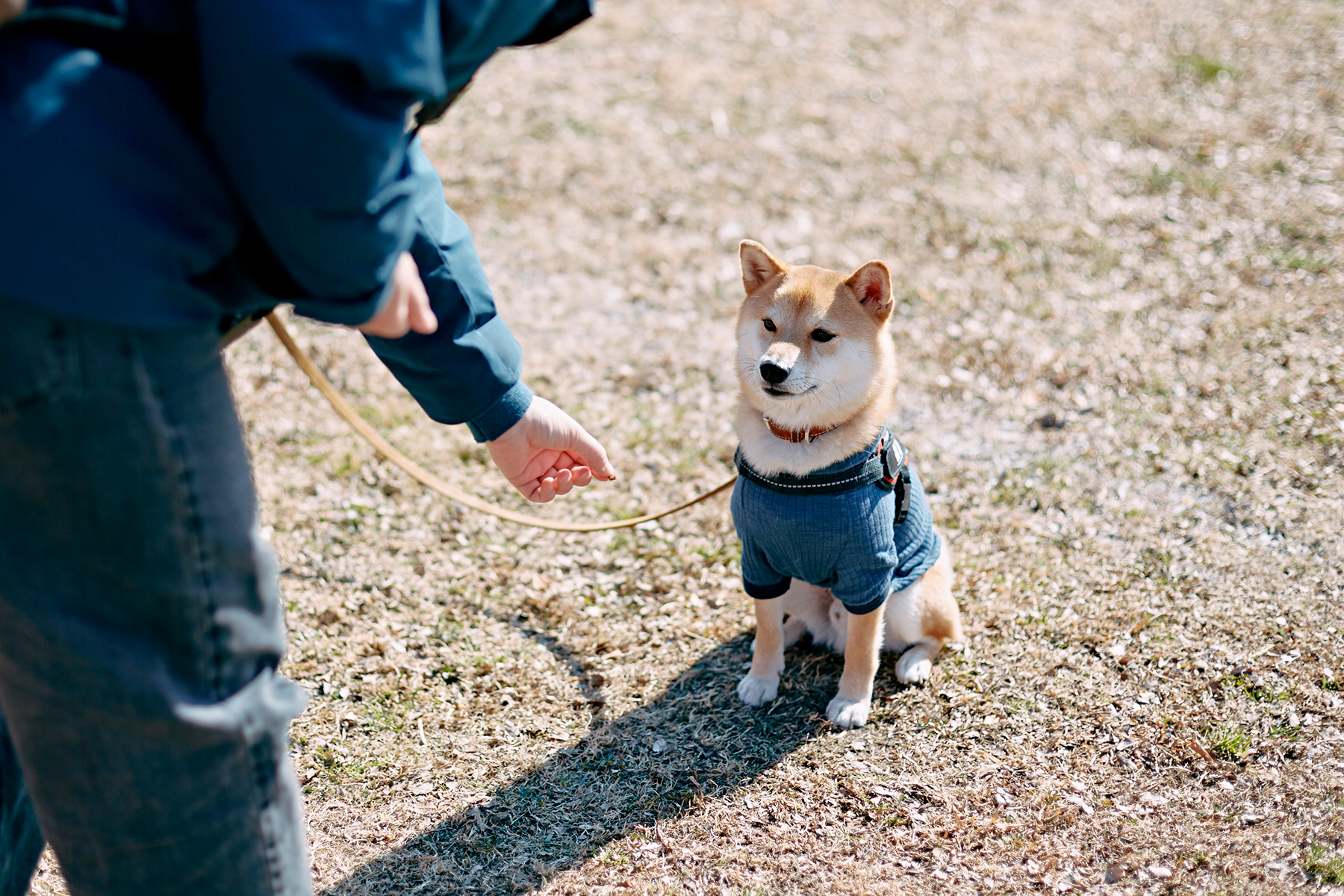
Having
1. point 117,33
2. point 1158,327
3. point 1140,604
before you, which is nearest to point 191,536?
point 117,33

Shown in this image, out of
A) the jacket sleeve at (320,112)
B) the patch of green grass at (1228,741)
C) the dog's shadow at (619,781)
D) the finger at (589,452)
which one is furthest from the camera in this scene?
the patch of green grass at (1228,741)

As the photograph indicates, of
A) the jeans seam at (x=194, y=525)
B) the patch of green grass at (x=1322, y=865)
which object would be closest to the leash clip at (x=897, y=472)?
the patch of green grass at (x=1322, y=865)

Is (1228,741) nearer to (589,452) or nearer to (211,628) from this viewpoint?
(589,452)

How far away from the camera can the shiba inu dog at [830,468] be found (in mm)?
2977

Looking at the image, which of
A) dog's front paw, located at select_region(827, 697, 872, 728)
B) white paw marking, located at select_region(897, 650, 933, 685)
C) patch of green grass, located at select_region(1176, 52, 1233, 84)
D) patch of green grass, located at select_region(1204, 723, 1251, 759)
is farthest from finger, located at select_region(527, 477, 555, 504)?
patch of green grass, located at select_region(1176, 52, 1233, 84)

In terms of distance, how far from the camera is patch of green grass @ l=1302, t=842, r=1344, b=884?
2.71 meters

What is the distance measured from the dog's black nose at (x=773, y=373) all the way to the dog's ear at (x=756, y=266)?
362 millimetres

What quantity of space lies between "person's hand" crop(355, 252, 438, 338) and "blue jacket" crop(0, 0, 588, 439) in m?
0.11

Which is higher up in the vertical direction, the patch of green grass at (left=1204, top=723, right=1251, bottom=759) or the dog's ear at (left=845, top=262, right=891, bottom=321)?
the dog's ear at (left=845, top=262, right=891, bottom=321)

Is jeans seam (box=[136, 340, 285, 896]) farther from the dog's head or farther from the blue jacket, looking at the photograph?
the dog's head

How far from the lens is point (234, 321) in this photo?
1810 millimetres

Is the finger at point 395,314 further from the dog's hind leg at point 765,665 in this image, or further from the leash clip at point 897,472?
the dog's hind leg at point 765,665

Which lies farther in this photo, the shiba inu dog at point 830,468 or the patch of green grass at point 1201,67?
the patch of green grass at point 1201,67

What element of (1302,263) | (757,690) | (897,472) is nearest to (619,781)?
(757,690)
